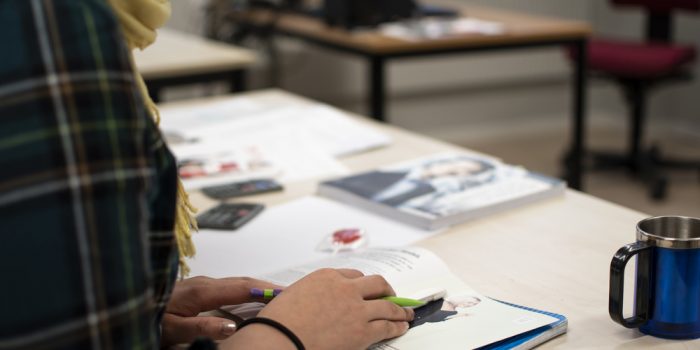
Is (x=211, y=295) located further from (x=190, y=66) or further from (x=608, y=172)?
(x=608, y=172)

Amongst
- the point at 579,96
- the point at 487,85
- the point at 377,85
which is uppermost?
the point at 377,85

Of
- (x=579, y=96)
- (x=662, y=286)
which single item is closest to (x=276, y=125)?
(x=662, y=286)

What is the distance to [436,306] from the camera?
0.86 m

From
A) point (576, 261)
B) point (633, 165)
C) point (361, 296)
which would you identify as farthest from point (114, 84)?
point (633, 165)

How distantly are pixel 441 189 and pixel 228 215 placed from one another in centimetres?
30

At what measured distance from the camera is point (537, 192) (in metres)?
1.18

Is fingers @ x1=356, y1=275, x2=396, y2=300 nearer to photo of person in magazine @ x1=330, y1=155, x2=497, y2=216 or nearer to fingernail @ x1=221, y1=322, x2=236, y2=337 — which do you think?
fingernail @ x1=221, y1=322, x2=236, y2=337

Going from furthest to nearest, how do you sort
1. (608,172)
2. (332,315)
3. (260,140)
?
1. (608,172)
2. (260,140)
3. (332,315)

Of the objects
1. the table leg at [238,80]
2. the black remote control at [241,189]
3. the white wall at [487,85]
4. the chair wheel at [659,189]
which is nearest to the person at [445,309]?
the black remote control at [241,189]

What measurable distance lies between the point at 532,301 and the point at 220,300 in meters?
0.32

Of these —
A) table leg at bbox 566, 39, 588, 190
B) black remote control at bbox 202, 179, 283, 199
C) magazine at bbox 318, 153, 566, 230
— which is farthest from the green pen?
table leg at bbox 566, 39, 588, 190

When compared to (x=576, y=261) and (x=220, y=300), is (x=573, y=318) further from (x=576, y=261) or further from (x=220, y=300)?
(x=220, y=300)

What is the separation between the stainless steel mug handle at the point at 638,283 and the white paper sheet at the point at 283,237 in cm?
34

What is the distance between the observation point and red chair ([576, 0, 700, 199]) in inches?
136
